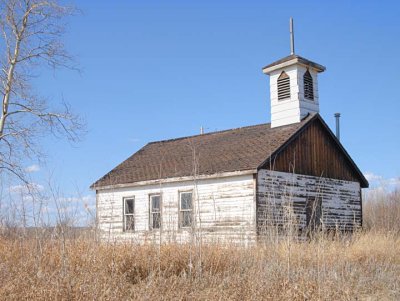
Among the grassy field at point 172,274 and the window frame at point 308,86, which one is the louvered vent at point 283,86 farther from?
the grassy field at point 172,274

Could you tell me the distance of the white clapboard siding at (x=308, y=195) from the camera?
15.5 meters

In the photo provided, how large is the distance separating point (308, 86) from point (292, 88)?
929mm

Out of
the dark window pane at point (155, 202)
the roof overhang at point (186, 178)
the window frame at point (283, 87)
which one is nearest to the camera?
the roof overhang at point (186, 178)

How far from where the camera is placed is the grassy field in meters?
5.95

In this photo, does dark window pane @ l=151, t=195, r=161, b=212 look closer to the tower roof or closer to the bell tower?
the bell tower

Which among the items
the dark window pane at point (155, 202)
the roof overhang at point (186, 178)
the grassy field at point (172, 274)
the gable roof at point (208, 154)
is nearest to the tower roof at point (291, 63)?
the gable roof at point (208, 154)

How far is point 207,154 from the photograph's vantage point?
730 inches

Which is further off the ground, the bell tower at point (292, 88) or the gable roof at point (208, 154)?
the bell tower at point (292, 88)

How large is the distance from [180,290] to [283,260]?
2.69 metres

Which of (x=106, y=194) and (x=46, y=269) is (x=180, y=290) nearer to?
(x=46, y=269)

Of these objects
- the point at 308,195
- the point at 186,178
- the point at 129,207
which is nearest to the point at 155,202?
the point at 129,207

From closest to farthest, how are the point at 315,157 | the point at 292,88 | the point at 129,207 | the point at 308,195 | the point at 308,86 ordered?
the point at 308,195, the point at 315,157, the point at 292,88, the point at 308,86, the point at 129,207

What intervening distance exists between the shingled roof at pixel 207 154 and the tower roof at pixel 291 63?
2089 mm

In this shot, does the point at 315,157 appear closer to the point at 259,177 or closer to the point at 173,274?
the point at 259,177
